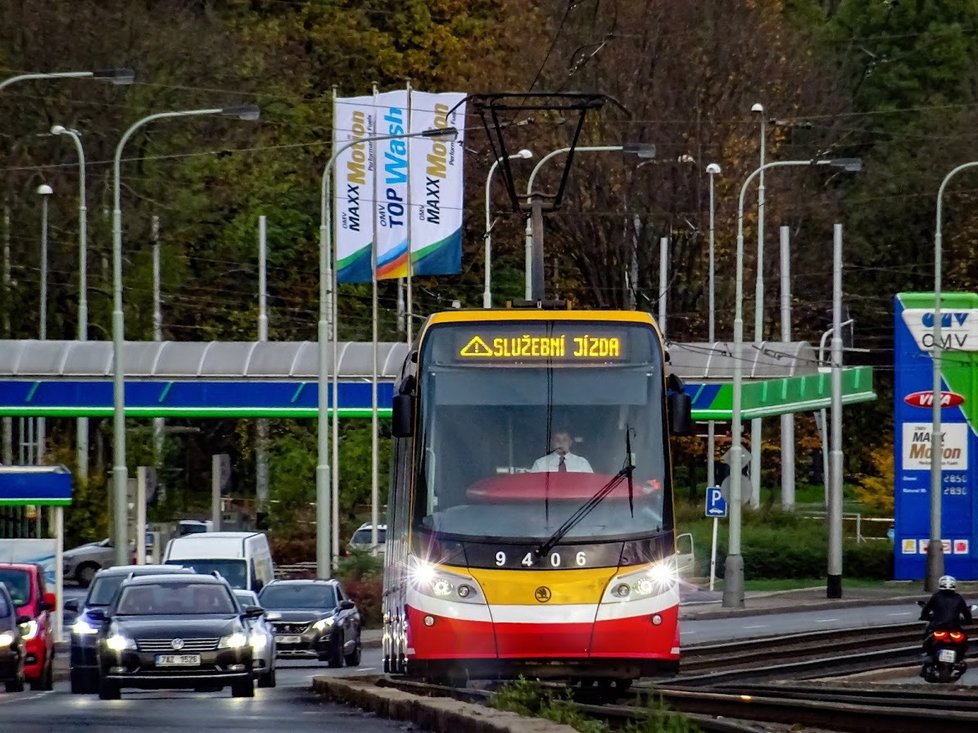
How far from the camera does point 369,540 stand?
6128 centimetres

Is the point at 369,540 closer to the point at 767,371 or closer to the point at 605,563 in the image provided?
the point at 767,371

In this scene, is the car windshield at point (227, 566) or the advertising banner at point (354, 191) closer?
the car windshield at point (227, 566)

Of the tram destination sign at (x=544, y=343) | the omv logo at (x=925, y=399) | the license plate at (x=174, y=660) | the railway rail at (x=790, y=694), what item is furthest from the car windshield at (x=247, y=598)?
the omv logo at (x=925, y=399)

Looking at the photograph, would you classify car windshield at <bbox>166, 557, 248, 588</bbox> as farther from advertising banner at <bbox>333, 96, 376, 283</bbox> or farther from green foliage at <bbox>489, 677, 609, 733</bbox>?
green foliage at <bbox>489, 677, 609, 733</bbox>

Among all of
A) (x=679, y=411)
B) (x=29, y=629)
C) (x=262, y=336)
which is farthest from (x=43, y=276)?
(x=679, y=411)

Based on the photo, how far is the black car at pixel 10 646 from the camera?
88.6ft

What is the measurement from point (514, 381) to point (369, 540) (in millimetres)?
41086

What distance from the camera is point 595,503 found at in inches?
Result: 790

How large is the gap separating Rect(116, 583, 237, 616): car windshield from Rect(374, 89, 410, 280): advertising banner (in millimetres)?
26397

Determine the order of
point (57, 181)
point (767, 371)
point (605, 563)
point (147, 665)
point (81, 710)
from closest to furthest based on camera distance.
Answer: point (605, 563) → point (81, 710) → point (147, 665) → point (767, 371) → point (57, 181)

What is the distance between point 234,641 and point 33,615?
199 inches

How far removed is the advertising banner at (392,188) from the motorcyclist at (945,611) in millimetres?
23344

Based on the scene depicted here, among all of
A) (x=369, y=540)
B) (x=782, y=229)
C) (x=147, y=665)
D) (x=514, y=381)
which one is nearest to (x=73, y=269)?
(x=369, y=540)

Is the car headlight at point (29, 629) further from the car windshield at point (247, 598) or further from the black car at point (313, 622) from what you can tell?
the black car at point (313, 622)
